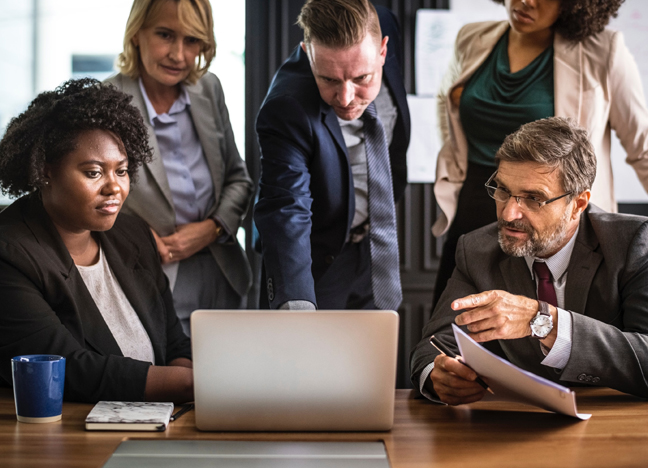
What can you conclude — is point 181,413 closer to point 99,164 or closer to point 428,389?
point 428,389

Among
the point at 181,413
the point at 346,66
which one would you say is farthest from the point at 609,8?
the point at 181,413

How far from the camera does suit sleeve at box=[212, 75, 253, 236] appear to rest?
8.39 feet

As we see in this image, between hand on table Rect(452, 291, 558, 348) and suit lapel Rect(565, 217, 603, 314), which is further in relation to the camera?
suit lapel Rect(565, 217, 603, 314)

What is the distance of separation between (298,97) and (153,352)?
94cm

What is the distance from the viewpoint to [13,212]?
1.73 metres

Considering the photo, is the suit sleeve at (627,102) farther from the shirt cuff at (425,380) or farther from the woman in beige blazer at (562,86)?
the shirt cuff at (425,380)

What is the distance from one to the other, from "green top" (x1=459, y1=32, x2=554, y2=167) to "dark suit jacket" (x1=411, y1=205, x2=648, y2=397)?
0.51 m

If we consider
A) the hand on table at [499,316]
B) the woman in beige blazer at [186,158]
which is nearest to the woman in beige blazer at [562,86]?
the woman in beige blazer at [186,158]

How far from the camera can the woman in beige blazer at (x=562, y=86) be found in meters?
2.21

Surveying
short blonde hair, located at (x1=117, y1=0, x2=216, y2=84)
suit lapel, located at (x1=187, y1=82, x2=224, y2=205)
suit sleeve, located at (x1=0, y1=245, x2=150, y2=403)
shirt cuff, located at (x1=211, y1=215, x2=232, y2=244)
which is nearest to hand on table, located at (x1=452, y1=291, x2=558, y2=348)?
suit sleeve, located at (x1=0, y1=245, x2=150, y2=403)

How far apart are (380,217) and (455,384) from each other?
3.58ft

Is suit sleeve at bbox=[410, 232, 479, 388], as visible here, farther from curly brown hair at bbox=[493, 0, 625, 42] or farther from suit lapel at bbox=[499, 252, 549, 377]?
curly brown hair at bbox=[493, 0, 625, 42]

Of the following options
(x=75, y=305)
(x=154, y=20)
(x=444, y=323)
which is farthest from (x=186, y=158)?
(x=444, y=323)

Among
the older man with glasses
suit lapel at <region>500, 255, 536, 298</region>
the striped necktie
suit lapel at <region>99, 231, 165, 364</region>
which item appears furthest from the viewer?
the striped necktie
